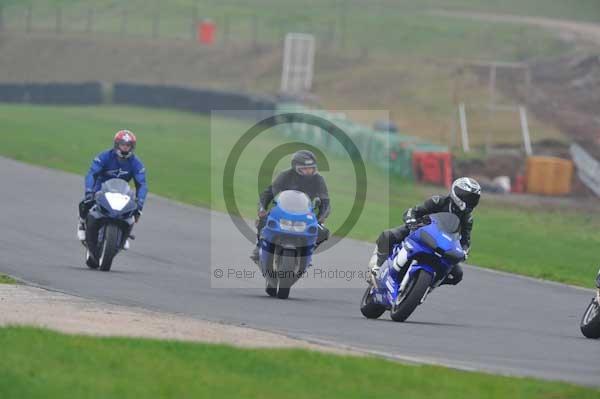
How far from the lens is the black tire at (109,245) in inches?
664

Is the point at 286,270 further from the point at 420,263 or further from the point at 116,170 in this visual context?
the point at 116,170

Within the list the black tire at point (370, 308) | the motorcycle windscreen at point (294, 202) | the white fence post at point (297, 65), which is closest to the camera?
the black tire at point (370, 308)

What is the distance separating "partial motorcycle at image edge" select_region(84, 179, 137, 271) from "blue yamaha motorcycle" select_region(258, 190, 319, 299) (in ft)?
7.62

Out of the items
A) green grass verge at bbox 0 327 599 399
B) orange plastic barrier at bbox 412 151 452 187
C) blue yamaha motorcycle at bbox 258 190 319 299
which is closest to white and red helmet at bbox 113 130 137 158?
blue yamaha motorcycle at bbox 258 190 319 299

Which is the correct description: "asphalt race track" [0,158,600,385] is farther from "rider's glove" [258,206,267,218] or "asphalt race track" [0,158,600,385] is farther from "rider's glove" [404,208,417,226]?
"rider's glove" [404,208,417,226]

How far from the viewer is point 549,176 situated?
35.8 meters

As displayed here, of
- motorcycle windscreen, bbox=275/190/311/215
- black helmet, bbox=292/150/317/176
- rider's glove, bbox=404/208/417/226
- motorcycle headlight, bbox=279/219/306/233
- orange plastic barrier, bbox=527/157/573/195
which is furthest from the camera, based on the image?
orange plastic barrier, bbox=527/157/573/195

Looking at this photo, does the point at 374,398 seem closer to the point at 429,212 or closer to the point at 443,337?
the point at 443,337

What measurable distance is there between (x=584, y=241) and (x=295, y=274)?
13.3m

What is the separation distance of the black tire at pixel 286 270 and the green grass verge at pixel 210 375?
14.7ft

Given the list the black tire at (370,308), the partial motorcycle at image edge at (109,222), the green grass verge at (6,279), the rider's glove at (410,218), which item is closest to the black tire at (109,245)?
the partial motorcycle at image edge at (109,222)

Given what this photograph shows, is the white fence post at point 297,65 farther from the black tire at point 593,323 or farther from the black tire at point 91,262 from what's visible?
the black tire at point 593,323

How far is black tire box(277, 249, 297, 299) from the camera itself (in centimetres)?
1514

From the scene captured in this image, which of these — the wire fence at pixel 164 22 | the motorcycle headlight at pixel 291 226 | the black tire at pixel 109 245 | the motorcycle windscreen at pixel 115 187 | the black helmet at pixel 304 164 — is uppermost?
the black helmet at pixel 304 164
